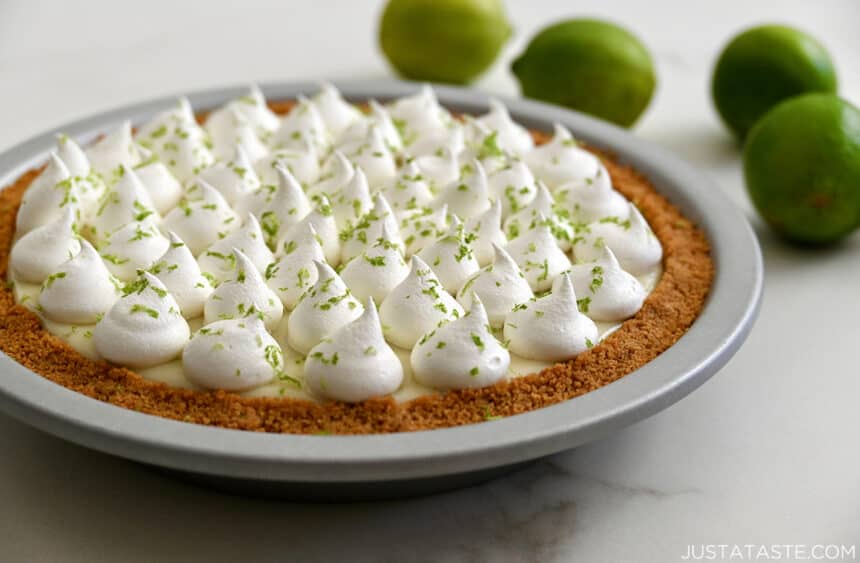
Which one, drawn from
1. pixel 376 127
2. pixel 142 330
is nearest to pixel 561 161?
pixel 376 127

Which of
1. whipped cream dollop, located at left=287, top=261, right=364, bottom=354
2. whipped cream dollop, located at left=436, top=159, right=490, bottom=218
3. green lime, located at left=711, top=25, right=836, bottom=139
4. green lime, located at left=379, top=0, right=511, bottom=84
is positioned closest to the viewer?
whipped cream dollop, located at left=287, top=261, right=364, bottom=354

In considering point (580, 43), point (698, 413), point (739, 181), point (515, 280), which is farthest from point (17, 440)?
point (739, 181)

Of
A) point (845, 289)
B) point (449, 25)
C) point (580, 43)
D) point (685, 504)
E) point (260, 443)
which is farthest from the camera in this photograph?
point (449, 25)

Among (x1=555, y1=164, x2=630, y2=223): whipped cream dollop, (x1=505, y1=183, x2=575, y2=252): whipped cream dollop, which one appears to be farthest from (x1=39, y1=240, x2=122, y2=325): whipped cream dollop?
(x1=555, y1=164, x2=630, y2=223): whipped cream dollop

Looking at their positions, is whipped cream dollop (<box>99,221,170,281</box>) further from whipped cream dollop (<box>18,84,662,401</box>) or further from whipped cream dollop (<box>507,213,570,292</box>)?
whipped cream dollop (<box>507,213,570,292</box>)

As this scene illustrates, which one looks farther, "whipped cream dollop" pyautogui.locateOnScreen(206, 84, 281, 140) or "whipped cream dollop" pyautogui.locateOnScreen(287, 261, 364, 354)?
"whipped cream dollop" pyautogui.locateOnScreen(206, 84, 281, 140)

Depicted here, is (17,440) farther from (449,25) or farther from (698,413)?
(449,25)
